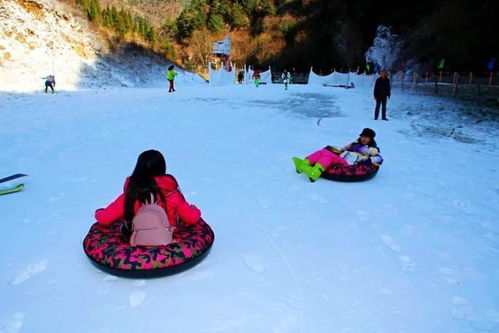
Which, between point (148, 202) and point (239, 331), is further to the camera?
point (148, 202)

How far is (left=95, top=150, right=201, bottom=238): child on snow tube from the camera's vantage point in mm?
2842

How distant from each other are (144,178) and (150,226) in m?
0.38

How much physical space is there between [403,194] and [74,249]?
161 inches

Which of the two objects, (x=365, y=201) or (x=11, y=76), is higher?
(x=11, y=76)

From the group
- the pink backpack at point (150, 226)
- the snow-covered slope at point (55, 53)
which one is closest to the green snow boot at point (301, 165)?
the pink backpack at point (150, 226)

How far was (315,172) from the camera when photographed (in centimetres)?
539

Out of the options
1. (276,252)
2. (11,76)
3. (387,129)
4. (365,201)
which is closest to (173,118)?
(387,129)

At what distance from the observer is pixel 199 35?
5444cm

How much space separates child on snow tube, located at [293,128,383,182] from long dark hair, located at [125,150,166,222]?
9.74 feet

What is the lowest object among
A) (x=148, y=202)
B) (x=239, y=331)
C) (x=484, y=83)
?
(x=239, y=331)

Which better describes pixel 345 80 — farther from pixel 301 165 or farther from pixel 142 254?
pixel 142 254

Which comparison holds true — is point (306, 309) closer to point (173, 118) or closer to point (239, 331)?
point (239, 331)

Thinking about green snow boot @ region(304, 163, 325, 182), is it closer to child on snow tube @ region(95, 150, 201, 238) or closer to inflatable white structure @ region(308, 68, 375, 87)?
child on snow tube @ region(95, 150, 201, 238)

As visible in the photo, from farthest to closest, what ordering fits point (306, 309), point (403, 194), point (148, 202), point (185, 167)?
point (185, 167) < point (403, 194) < point (148, 202) < point (306, 309)
